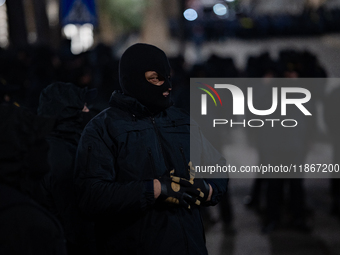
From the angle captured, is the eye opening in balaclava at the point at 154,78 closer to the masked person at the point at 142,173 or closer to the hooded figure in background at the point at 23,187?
the masked person at the point at 142,173

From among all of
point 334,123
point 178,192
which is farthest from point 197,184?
point 334,123

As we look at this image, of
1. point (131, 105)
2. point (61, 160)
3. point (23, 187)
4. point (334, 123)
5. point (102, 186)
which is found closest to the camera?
point (23, 187)

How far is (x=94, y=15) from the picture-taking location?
739cm

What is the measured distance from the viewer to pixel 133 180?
2.27 meters

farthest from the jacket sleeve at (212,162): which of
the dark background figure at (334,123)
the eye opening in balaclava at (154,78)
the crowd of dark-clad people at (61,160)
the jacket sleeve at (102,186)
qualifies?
the dark background figure at (334,123)

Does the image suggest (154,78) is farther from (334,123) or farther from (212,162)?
(334,123)

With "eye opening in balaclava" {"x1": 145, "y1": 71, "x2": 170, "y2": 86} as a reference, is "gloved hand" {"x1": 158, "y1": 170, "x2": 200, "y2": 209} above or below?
below

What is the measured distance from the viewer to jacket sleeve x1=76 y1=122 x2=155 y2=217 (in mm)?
2178

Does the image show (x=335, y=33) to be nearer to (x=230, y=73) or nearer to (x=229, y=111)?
(x=230, y=73)

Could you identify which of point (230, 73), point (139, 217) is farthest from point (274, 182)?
point (230, 73)

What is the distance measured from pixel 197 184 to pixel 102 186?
0.49 m

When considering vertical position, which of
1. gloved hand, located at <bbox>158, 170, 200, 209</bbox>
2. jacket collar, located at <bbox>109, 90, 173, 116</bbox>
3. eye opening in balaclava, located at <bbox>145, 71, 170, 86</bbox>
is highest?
eye opening in balaclava, located at <bbox>145, 71, 170, 86</bbox>

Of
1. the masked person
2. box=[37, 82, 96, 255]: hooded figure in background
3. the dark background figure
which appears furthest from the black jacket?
the dark background figure

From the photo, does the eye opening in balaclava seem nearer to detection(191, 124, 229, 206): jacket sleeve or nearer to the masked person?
the masked person
